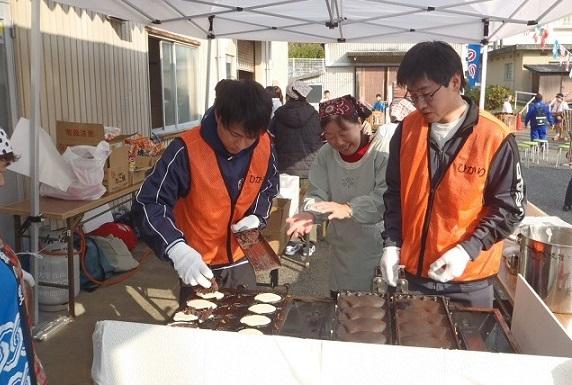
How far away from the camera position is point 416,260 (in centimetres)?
187

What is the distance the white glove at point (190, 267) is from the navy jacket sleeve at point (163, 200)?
0.05 meters

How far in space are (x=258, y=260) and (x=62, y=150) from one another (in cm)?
303

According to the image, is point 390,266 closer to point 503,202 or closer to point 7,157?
point 503,202

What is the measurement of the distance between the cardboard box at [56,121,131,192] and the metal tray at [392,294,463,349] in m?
3.23

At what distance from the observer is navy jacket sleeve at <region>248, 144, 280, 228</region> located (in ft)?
7.27

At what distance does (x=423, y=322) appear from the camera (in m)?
1.54

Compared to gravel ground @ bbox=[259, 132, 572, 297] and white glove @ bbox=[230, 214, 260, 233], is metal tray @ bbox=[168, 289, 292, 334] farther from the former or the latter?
gravel ground @ bbox=[259, 132, 572, 297]

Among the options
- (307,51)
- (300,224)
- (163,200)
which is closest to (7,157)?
(163,200)

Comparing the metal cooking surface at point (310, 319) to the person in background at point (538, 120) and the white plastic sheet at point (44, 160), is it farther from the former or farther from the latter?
the person in background at point (538, 120)

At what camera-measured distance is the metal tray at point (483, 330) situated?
1.49 meters

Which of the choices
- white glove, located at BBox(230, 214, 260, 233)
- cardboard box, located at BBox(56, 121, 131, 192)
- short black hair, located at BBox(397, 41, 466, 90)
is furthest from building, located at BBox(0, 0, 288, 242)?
short black hair, located at BBox(397, 41, 466, 90)

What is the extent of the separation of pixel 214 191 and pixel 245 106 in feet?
1.28

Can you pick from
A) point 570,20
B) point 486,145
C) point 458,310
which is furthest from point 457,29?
point 570,20

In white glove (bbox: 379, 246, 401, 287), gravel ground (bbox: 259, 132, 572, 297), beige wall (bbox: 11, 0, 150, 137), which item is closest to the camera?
white glove (bbox: 379, 246, 401, 287)
